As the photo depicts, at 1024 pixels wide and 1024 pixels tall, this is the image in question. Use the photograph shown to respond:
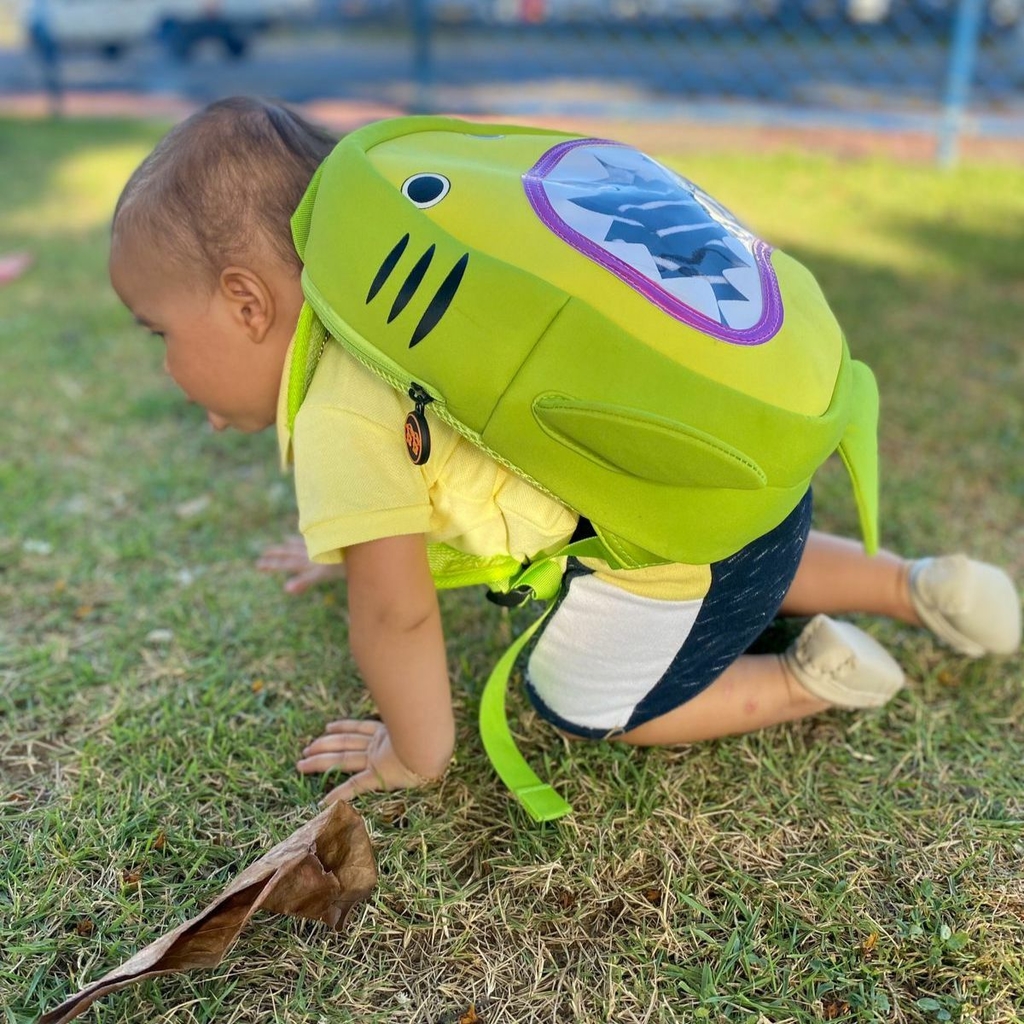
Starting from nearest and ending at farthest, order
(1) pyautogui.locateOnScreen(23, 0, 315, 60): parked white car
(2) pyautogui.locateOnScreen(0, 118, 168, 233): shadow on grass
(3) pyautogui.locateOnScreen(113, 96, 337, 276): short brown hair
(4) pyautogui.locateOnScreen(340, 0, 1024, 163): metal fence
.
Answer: (3) pyautogui.locateOnScreen(113, 96, 337, 276): short brown hair → (2) pyautogui.locateOnScreen(0, 118, 168, 233): shadow on grass → (4) pyautogui.locateOnScreen(340, 0, 1024, 163): metal fence → (1) pyautogui.locateOnScreen(23, 0, 315, 60): parked white car

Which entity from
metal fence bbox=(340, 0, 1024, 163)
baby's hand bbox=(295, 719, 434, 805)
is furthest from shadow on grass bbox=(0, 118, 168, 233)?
baby's hand bbox=(295, 719, 434, 805)

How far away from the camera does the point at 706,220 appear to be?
1291mm

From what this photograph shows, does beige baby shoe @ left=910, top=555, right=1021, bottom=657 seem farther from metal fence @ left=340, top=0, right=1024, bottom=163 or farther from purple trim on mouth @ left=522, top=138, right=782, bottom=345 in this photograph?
metal fence @ left=340, top=0, right=1024, bottom=163

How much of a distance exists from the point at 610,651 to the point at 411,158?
69 centimetres

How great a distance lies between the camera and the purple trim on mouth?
3.84 feet

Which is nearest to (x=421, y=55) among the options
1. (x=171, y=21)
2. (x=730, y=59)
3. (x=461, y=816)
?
(x=730, y=59)

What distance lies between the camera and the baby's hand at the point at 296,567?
1.90m

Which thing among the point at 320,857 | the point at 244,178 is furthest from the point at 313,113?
the point at 320,857

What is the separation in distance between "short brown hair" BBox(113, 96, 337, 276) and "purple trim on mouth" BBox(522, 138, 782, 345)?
0.33m

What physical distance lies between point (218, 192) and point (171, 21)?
10.5 metres

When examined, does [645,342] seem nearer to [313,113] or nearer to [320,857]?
[320,857]

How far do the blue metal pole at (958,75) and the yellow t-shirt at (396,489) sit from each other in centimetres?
500

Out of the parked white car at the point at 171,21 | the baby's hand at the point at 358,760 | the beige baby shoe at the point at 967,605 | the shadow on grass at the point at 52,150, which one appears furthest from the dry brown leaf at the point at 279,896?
the parked white car at the point at 171,21

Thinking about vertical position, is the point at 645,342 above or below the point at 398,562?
above
